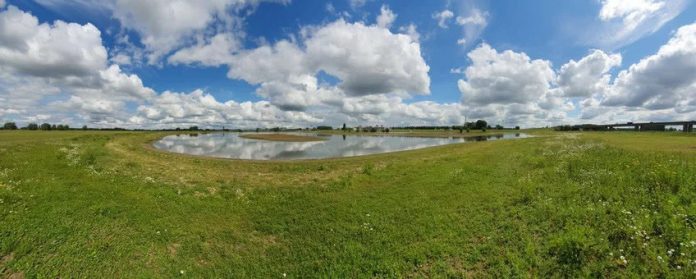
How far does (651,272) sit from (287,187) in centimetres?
1484

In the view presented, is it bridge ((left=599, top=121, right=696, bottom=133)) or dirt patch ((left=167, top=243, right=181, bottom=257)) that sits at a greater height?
bridge ((left=599, top=121, right=696, bottom=133))

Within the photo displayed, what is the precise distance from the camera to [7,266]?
7008 mm

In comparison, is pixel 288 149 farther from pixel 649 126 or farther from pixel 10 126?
pixel 10 126

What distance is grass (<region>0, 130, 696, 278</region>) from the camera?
6.80m

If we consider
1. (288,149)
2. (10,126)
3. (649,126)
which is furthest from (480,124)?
(10,126)

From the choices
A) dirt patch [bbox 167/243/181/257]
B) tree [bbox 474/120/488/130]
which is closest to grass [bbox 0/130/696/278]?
dirt patch [bbox 167/243/181/257]

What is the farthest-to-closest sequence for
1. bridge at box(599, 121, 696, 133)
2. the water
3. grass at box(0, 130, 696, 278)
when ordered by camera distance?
bridge at box(599, 121, 696, 133), the water, grass at box(0, 130, 696, 278)

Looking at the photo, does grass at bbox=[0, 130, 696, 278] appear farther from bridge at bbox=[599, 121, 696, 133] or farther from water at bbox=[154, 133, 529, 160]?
bridge at bbox=[599, 121, 696, 133]

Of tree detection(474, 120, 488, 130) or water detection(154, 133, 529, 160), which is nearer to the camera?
water detection(154, 133, 529, 160)

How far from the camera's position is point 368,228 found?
379 inches

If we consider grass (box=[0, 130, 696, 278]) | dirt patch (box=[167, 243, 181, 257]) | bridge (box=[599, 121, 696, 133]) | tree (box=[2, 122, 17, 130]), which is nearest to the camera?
grass (box=[0, 130, 696, 278])

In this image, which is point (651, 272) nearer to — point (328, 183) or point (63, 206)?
point (328, 183)

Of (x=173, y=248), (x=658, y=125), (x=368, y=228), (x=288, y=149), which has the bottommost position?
(x=288, y=149)

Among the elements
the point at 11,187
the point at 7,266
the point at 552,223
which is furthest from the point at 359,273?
the point at 11,187
